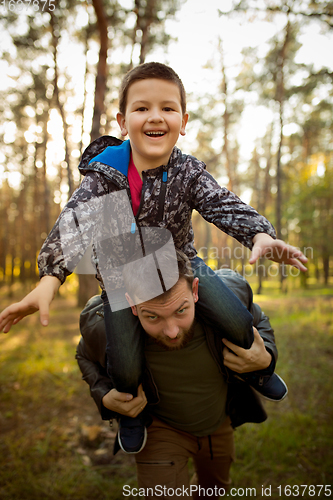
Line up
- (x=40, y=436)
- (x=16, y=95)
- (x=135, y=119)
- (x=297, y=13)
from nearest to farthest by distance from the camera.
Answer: (x=135, y=119)
(x=40, y=436)
(x=297, y=13)
(x=16, y=95)

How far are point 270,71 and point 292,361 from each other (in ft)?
29.9

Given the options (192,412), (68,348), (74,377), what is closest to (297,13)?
(192,412)

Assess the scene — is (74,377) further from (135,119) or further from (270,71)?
(270,71)

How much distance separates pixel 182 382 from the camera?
6.89ft

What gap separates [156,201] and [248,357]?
1146 millimetres

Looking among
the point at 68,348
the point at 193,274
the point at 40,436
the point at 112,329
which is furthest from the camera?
the point at 68,348

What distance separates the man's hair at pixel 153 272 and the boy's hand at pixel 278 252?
53 centimetres

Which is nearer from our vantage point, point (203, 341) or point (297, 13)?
point (203, 341)

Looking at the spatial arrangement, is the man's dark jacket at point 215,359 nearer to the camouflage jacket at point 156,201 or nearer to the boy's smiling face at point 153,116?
the camouflage jacket at point 156,201

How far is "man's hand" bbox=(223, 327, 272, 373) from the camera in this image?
192cm

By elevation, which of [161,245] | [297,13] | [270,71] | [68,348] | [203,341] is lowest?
[68,348]

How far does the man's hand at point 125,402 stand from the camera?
6.20 feet

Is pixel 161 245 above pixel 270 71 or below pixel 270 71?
below

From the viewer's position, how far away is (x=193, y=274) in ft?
6.64
